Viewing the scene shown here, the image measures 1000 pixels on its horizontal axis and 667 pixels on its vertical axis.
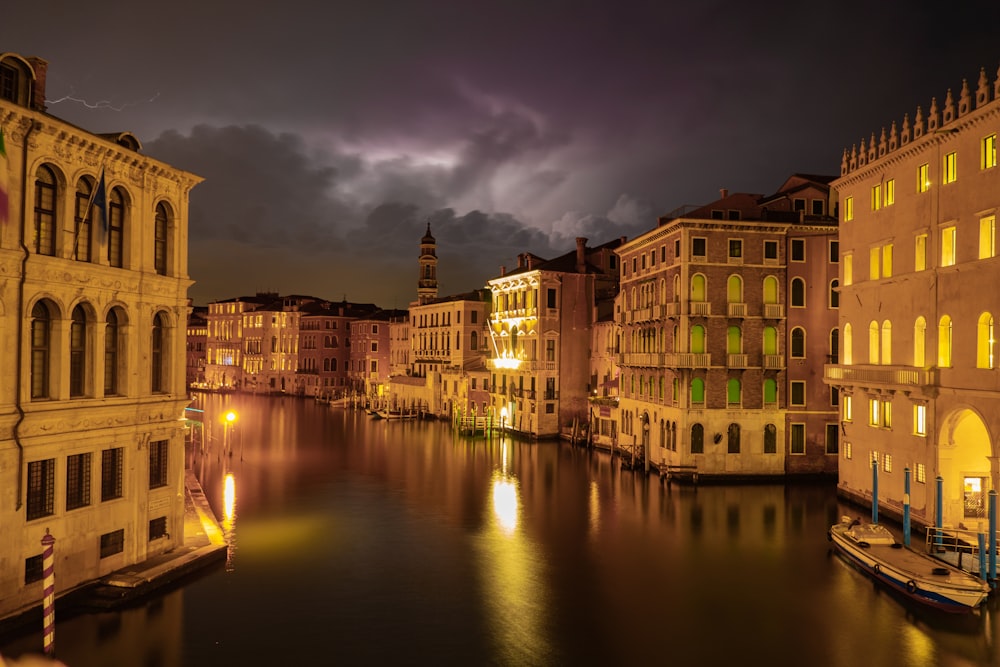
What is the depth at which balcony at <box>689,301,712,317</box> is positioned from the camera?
35156mm

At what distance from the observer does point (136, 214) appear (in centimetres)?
1870

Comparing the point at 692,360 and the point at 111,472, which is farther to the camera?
the point at 692,360

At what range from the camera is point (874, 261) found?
2772 cm

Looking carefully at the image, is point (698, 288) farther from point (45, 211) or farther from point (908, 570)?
point (45, 211)

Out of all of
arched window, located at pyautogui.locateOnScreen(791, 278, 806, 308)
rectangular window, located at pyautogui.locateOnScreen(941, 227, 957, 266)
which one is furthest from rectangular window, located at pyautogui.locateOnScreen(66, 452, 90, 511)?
arched window, located at pyautogui.locateOnScreen(791, 278, 806, 308)

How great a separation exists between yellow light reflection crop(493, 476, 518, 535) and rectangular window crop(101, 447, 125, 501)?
12923mm

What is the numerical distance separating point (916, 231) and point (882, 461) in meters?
8.39

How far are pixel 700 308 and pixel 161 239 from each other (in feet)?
79.5

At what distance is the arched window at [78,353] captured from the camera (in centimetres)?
1712

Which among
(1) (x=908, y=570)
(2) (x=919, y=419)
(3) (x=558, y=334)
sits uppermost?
(3) (x=558, y=334)

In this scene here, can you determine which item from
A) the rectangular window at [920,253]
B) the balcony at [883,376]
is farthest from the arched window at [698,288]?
the rectangular window at [920,253]

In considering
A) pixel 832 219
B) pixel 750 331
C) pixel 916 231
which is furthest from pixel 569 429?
pixel 916 231

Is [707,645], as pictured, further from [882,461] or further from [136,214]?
[136,214]

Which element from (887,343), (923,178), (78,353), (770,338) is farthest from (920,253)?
(78,353)
